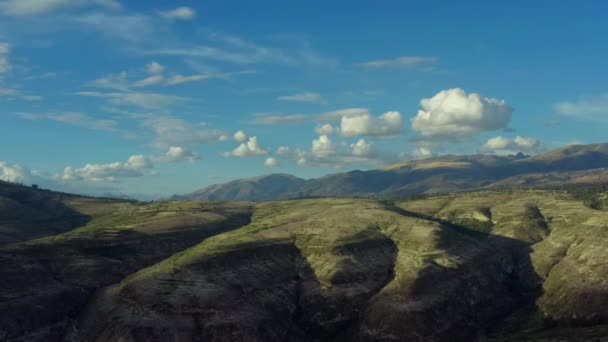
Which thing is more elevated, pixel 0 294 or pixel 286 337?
pixel 0 294

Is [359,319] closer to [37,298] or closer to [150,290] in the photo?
[150,290]

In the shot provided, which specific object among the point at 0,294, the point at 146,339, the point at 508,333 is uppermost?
the point at 0,294

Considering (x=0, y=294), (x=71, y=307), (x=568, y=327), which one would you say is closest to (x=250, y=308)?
(x=71, y=307)

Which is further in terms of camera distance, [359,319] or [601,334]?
[359,319]

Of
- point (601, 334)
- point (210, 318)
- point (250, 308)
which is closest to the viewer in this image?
point (601, 334)

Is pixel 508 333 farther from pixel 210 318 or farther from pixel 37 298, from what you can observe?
pixel 37 298

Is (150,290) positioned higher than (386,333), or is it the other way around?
(150,290)

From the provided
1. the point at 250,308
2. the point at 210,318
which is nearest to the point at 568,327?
the point at 250,308

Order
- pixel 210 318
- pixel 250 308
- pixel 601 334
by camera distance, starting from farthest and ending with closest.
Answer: pixel 250 308, pixel 210 318, pixel 601 334

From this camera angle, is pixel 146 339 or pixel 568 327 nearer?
pixel 146 339
